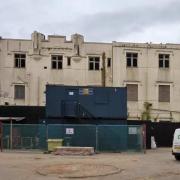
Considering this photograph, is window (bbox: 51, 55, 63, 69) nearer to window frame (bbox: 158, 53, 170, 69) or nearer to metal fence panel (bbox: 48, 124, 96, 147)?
window frame (bbox: 158, 53, 170, 69)

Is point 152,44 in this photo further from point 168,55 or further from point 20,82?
point 20,82

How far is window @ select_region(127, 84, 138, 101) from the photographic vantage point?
54.8 metres

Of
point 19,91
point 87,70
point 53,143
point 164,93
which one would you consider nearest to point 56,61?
point 87,70

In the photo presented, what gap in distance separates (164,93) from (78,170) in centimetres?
3721

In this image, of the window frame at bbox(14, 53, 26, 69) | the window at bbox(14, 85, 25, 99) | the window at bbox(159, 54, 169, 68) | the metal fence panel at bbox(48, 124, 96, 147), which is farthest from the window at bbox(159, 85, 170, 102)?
the metal fence panel at bbox(48, 124, 96, 147)

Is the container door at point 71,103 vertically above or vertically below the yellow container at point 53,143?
above

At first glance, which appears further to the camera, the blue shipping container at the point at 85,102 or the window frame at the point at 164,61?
the window frame at the point at 164,61

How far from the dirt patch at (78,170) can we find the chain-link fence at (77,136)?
32.0 ft

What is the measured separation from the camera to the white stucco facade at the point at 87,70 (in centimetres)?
5384

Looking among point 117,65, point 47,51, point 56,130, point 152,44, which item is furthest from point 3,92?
point 56,130

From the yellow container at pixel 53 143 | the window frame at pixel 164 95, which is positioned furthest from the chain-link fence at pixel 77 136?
the window frame at pixel 164 95

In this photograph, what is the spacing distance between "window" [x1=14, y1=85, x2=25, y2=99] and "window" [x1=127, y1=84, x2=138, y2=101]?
11.2 metres

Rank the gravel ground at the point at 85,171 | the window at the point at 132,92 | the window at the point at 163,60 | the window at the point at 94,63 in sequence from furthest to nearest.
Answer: the window at the point at 163,60 → the window at the point at 94,63 → the window at the point at 132,92 → the gravel ground at the point at 85,171

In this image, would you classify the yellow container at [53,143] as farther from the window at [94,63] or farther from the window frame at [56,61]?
the window at [94,63]
